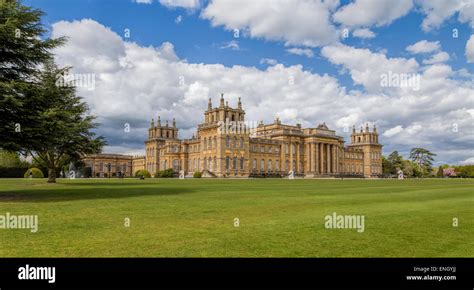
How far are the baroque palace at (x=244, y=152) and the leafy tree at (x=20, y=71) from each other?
219 feet

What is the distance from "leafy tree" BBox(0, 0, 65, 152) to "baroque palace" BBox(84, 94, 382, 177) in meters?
66.8

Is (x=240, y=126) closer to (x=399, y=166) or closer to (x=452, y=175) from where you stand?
(x=399, y=166)

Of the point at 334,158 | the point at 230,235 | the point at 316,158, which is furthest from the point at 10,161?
the point at 230,235

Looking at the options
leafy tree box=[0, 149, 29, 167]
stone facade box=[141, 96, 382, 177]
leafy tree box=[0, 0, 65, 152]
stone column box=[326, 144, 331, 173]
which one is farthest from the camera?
stone column box=[326, 144, 331, 173]

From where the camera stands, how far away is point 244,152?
95750 mm

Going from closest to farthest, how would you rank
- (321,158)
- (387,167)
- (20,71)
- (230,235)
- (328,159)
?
(230,235) < (20,71) < (321,158) < (328,159) < (387,167)

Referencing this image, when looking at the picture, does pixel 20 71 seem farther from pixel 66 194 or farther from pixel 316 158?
pixel 316 158

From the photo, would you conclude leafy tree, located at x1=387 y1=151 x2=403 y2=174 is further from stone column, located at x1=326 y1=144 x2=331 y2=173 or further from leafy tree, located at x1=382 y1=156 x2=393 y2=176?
stone column, located at x1=326 y1=144 x2=331 y2=173

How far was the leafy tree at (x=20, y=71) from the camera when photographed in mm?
21781

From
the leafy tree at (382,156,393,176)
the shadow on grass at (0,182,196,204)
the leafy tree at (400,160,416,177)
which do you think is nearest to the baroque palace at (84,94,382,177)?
the leafy tree at (400,160,416,177)

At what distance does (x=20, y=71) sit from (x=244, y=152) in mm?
73442

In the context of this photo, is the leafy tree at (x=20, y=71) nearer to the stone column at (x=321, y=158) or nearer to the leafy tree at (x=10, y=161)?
the leafy tree at (x=10, y=161)

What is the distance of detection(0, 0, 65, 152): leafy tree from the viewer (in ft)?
71.5
